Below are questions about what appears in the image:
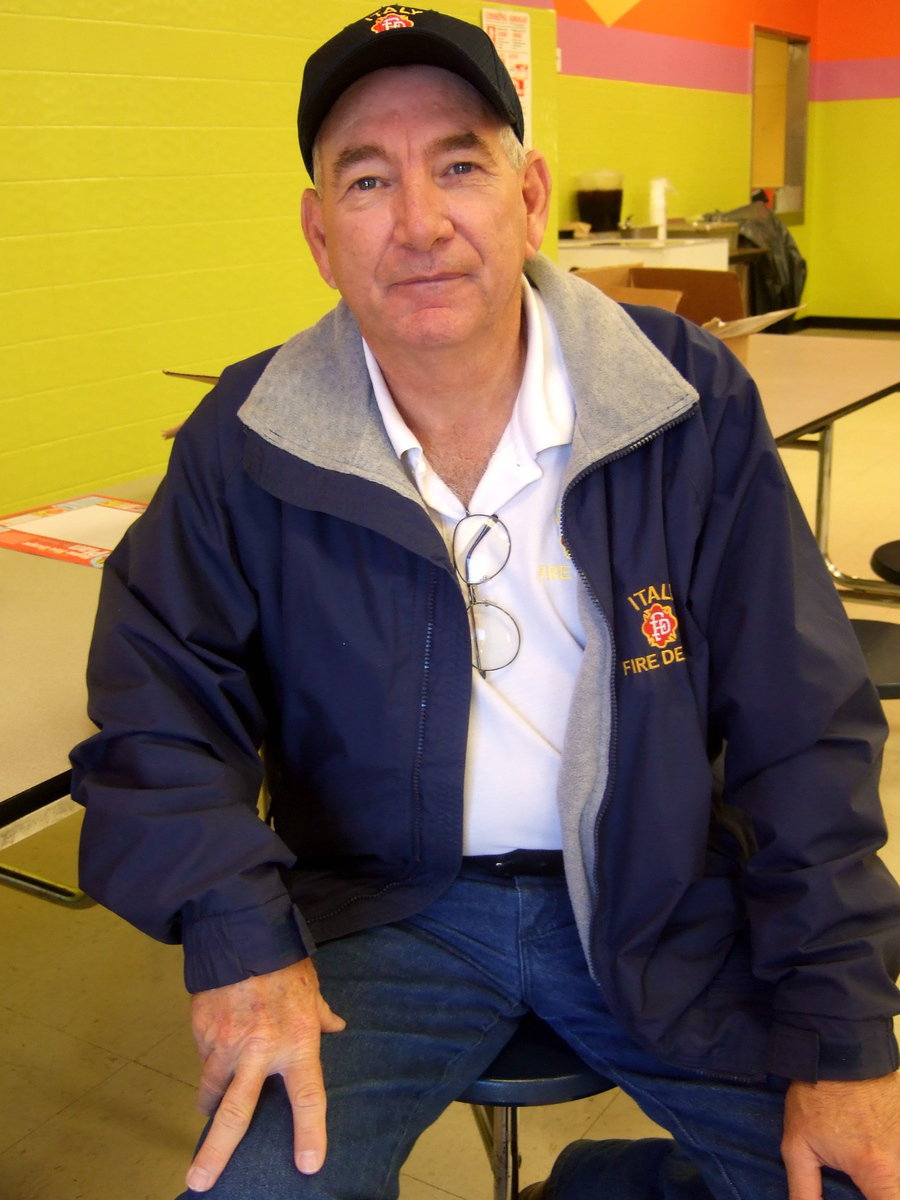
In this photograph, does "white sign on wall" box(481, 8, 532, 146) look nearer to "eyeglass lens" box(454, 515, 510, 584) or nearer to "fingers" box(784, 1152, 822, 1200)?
"eyeglass lens" box(454, 515, 510, 584)

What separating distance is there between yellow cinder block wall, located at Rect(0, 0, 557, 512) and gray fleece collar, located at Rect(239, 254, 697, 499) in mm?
2349

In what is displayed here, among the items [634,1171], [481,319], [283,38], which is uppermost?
[283,38]

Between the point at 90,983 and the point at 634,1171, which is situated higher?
the point at 634,1171

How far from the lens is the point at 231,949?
111cm

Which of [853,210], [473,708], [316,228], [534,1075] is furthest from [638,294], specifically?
[853,210]

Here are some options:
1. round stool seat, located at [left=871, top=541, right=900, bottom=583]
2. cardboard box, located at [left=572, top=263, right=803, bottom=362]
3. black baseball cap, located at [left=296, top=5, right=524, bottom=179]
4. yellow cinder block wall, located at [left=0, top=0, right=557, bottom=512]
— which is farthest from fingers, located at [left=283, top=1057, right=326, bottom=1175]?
yellow cinder block wall, located at [left=0, top=0, right=557, bottom=512]

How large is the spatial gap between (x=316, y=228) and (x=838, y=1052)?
1.04 meters

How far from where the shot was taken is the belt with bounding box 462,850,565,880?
1.30m

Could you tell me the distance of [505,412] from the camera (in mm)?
1325

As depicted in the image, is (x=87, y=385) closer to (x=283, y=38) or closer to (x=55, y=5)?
(x=55, y=5)

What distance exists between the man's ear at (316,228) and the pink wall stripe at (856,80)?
9.44 metres

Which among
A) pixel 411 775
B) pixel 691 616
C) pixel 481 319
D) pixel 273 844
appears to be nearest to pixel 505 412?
pixel 481 319

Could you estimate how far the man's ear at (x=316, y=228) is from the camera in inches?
52.9

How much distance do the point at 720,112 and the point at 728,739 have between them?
8.35 meters
